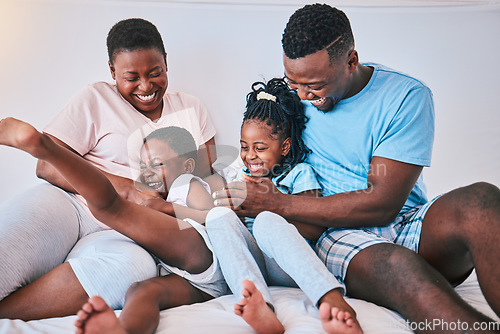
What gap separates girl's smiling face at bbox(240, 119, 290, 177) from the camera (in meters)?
1.34

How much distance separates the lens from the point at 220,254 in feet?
3.35

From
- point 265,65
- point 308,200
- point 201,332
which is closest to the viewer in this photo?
point 201,332

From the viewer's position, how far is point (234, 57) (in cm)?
175

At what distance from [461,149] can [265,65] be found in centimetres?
84

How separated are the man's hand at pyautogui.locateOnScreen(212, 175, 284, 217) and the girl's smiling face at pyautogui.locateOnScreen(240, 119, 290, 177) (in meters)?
0.17

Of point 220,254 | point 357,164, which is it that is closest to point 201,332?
point 220,254

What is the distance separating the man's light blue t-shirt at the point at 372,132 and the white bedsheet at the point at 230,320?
1.15ft

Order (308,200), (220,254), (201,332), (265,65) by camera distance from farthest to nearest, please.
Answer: (265,65) < (308,200) < (220,254) < (201,332)

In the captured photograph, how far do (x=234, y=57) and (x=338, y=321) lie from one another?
118 centimetres

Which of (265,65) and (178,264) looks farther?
(265,65)

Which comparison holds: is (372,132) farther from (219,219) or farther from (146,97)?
(146,97)

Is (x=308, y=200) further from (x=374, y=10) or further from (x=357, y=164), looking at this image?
(x=374, y=10)

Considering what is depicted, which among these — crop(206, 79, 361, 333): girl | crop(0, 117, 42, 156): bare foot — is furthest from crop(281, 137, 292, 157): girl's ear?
crop(0, 117, 42, 156): bare foot

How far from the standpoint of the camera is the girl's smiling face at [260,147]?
1.34 metres
